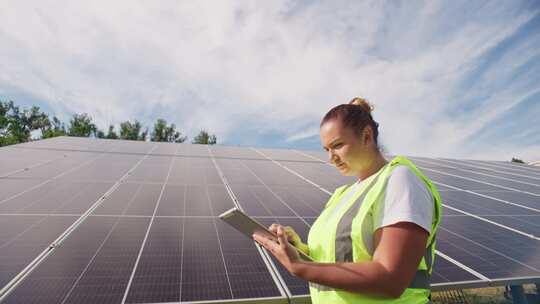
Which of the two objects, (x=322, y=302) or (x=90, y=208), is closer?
(x=322, y=302)

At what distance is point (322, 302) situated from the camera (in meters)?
1.81

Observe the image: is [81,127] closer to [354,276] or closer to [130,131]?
[130,131]

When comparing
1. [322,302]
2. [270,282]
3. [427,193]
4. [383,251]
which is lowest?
[270,282]

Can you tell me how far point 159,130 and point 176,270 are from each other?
59.7 metres

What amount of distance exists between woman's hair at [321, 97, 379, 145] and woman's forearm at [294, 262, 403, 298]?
0.84 meters

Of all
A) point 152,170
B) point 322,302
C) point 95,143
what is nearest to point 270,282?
point 322,302

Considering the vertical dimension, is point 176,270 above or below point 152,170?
below

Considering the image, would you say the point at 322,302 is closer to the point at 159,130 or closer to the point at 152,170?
the point at 152,170

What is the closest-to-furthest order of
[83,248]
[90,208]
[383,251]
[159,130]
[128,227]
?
[383,251] → [83,248] → [128,227] → [90,208] → [159,130]

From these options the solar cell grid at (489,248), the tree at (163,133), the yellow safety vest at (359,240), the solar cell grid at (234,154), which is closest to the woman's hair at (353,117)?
the yellow safety vest at (359,240)

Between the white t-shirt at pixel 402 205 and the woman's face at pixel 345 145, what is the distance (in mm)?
284

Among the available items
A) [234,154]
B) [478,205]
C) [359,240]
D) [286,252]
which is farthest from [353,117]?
[234,154]

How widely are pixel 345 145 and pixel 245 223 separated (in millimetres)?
845

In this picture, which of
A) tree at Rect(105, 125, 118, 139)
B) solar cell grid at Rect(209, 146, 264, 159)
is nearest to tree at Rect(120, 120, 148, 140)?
→ tree at Rect(105, 125, 118, 139)
